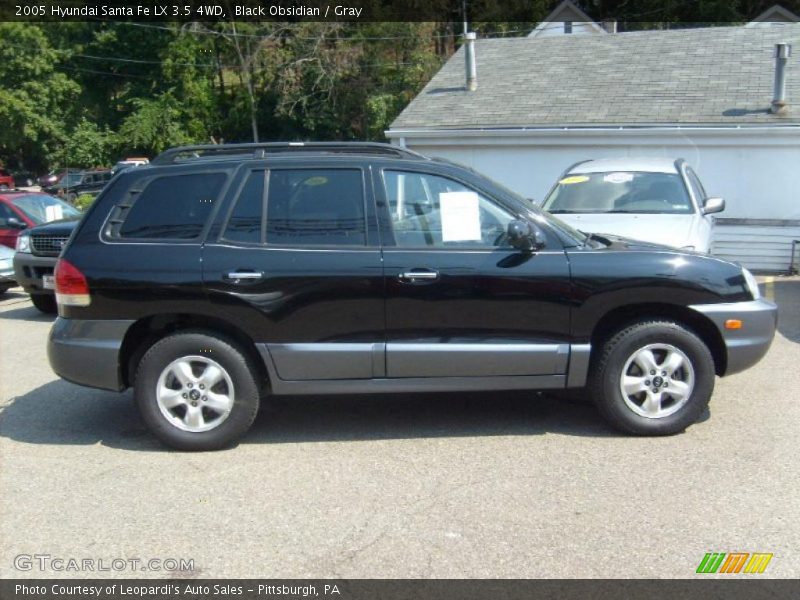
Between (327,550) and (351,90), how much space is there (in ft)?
126

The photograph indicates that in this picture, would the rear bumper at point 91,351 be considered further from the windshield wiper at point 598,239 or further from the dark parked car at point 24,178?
the dark parked car at point 24,178

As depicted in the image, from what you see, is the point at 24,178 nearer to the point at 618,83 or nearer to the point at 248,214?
the point at 618,83

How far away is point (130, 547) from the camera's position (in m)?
4.12

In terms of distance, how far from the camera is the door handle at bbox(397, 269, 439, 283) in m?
5.28

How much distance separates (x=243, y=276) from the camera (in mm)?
5262

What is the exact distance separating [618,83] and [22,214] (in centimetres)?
1127

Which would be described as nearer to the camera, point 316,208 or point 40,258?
point 316,208

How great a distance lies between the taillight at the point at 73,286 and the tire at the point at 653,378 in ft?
11.0

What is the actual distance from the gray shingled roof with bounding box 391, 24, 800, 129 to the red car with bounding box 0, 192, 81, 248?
6591mm

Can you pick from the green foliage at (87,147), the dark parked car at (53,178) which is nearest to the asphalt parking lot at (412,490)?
the dark parked car at (53,178)

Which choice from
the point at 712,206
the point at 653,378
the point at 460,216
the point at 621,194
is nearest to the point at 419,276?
the point at 460,216

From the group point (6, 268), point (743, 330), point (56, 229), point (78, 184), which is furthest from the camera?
point (78, 184)

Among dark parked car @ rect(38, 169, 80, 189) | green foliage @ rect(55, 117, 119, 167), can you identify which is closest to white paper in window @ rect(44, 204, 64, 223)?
dark parked car @ rect(38, 169, 80, 189)

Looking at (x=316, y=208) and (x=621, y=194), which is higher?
(x=316, y=208)
